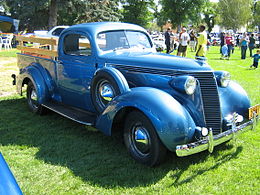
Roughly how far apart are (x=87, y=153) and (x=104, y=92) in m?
0.94

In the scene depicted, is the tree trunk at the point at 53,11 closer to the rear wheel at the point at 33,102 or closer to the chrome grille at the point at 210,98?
the rear wheel at the point at 33,102

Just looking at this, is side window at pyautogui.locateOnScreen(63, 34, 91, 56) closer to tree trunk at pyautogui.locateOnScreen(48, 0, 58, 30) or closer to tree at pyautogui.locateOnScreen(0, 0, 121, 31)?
tree at pyautogui.locateOnScreen(0, 0, 121, 31)

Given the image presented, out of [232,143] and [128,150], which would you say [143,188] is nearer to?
[128,150]

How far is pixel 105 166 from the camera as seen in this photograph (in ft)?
11.9

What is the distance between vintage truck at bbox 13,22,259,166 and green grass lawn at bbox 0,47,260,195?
30 cm

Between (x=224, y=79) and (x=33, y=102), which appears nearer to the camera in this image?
(x=224, y=79)

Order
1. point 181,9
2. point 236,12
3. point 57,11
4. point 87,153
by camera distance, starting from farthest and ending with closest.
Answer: point 236,12, point 181,9, point 57,11, point 87,153

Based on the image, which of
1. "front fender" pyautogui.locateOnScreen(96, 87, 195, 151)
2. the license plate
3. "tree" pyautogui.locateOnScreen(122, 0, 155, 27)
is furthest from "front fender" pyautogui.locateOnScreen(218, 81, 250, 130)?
"tree" pyautogui.locateOnScreen(122, 0, 155, 27)

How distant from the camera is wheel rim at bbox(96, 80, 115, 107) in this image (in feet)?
13.4

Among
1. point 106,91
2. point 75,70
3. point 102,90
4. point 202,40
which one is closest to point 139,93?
point 106,91

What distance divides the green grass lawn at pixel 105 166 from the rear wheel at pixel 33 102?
67 cm

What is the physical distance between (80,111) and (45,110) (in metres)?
1.16

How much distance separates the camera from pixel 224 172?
3.43 meters

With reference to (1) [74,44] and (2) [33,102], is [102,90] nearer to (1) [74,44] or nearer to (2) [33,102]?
(1) [74,44]
